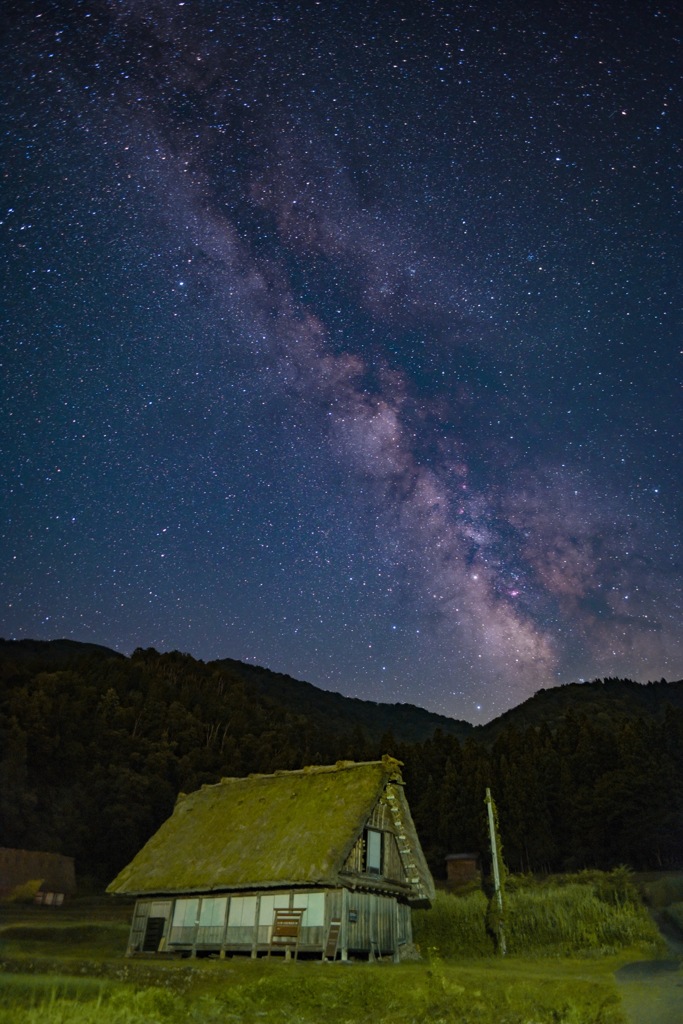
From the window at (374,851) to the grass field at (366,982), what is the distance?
3.37 meters

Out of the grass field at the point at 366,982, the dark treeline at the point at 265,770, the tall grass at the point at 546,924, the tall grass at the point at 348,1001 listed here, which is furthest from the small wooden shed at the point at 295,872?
the dark treeline at the point at 265,770

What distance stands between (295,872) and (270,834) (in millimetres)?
3549

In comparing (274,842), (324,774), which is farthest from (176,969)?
(324,774)

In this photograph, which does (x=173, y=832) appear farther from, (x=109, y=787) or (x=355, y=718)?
(x=355, y=718)

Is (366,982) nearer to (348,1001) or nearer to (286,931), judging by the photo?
(348,1001)

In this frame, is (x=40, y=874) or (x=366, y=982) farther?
(x=40, y=874)

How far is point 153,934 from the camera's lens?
95.3ft

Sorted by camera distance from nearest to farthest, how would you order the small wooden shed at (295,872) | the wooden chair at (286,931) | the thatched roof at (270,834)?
the wooden chair at (286,931) < the small wooden shed at (295,872) < the thatched roof at (270,834)

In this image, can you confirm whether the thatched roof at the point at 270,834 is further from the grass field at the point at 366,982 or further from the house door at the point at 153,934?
the grass field at the point at 366,982

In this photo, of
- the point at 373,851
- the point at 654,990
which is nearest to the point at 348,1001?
the point at 654,990

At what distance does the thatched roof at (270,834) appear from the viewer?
26234 millimetres

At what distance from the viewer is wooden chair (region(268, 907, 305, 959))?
25266 millimetres

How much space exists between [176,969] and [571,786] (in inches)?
1808

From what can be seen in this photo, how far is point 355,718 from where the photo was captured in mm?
171000
